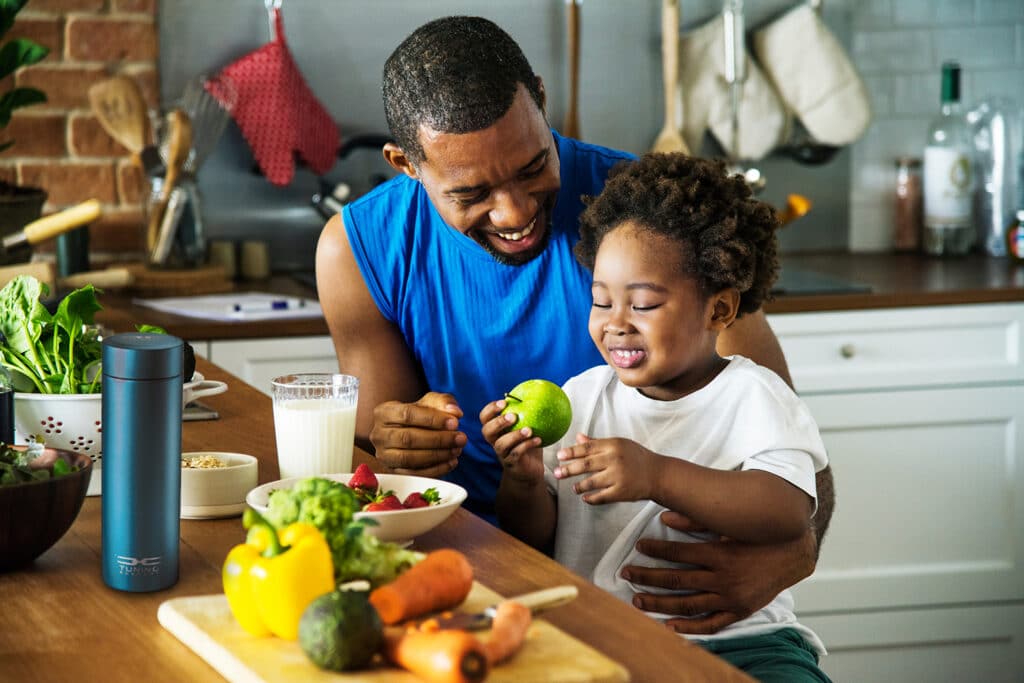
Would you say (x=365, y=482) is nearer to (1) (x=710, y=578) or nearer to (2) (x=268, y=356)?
(1) (x=710, y=578)

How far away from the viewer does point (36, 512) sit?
119 centimetres

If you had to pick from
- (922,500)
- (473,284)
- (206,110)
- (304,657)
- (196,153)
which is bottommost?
(922,500)

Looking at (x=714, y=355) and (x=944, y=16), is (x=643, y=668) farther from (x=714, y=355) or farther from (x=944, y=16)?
(x=944, y=16)

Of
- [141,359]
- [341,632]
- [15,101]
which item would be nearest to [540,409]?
[141,359]

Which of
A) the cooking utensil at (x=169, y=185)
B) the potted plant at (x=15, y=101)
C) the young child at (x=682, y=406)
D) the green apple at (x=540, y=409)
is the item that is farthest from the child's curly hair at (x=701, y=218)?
the cooking utensil at (x=169, y=185)

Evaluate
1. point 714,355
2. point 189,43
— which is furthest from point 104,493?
point 189,43

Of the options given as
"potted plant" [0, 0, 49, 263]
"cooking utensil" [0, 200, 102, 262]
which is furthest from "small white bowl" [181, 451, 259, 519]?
"potted plant" [0, 0, 49, 263]

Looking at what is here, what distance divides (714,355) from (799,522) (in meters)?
0.30

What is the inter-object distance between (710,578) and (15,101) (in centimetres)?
199

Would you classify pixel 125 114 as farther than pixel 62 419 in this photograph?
Yes

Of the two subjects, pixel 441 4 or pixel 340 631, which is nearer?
pixel 340 631

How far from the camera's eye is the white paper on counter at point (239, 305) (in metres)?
2.82

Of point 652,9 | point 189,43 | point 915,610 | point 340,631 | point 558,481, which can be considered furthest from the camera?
point 652,9

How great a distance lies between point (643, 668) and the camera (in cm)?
98
